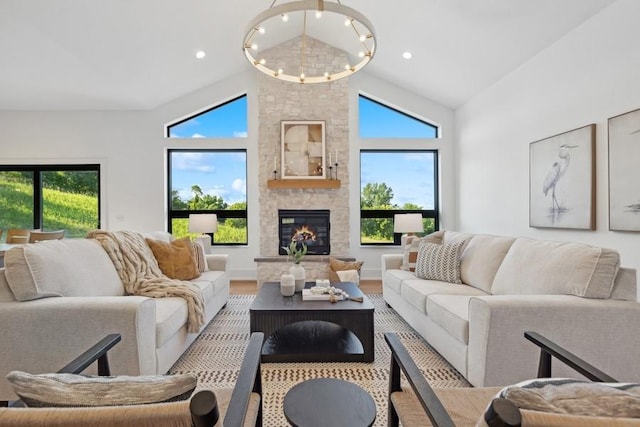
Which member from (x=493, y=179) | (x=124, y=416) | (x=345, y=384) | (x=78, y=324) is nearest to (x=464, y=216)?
(x=493, y=179)

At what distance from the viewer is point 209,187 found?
6344 millimetres

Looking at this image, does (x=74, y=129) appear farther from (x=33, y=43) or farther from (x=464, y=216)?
(x=464, y=216)

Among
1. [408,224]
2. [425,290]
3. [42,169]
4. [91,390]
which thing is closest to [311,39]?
[408,224]

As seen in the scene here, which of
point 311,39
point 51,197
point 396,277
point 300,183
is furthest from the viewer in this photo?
point 51,197

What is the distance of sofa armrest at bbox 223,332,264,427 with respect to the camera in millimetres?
982

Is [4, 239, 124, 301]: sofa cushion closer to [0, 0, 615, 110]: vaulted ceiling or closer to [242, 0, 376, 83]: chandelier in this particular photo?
[0, 0, 615, 110]: vaulted ceiling

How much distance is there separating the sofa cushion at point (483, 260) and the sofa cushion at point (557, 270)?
160 mm

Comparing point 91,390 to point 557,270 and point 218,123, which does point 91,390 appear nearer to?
point 557,270

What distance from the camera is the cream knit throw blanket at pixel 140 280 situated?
284 cm

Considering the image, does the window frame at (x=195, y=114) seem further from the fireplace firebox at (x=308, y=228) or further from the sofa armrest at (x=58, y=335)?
the sofa armrest at (x=58, y=335)

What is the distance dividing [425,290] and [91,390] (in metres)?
2.68

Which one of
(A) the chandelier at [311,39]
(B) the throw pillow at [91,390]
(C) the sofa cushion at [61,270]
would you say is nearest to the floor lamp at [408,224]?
(A) the chandelier at [311,39]

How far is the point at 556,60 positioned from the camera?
3736 mm

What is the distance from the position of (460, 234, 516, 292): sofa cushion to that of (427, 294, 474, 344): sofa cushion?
1.40 ft
